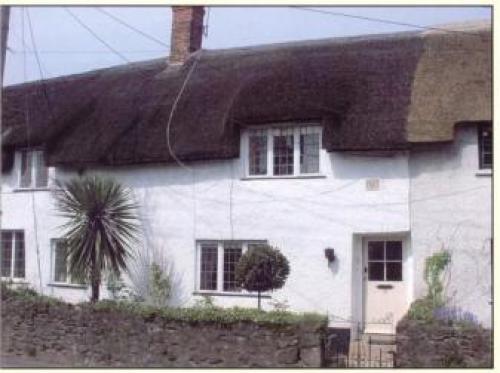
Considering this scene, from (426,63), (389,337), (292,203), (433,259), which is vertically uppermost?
(426,63)

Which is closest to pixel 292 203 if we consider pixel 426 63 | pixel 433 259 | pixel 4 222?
pixel 433 259

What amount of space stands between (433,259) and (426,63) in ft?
15.9

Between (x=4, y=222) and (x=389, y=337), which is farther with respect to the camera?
(x=4, y=222)

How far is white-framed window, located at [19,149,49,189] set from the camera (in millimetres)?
20900

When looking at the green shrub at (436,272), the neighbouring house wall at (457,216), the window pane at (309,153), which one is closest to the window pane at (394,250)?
the neighbouring house wall at (457,216)

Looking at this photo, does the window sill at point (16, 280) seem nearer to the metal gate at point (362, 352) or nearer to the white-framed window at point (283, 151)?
the white-framed window at point (283, 151)

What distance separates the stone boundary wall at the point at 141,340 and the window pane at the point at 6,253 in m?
5.28

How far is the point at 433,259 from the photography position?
608 inches

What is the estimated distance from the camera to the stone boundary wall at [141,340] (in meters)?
12.9

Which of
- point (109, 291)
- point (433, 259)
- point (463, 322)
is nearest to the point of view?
point (463, 322)

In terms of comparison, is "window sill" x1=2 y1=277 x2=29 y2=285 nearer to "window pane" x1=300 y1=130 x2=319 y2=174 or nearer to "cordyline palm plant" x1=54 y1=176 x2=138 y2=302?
"cordyline palm plant" x1=54 y1=176 x2=138 y2=302

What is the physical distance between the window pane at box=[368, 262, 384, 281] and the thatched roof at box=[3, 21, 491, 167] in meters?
2.80

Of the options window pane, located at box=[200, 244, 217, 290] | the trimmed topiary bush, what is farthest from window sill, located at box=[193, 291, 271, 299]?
the trimmed topiary bush

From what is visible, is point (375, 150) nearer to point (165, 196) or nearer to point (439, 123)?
point (439, 123)
